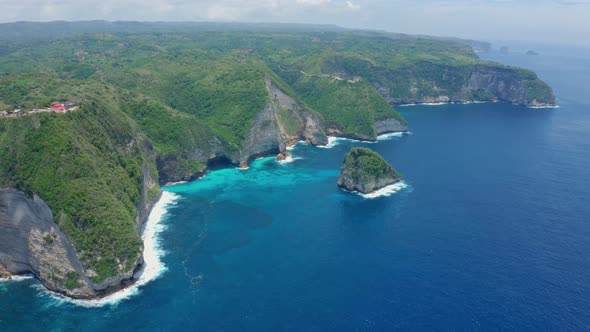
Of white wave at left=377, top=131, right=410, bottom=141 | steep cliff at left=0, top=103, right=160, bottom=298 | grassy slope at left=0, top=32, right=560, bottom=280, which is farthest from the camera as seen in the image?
white wave at left=377, top=131, right=410, bottom=141

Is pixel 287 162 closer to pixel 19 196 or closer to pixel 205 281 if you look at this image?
pixel 205 281

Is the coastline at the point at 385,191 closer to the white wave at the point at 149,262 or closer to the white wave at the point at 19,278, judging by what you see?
the white wave at the point at 149,262

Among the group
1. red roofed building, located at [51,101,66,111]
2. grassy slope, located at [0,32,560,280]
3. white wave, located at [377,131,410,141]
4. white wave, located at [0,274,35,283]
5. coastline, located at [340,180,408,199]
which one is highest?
red roofed building, located at [51,101,66,111]

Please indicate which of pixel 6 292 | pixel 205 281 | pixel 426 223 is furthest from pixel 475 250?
pixel 6 292

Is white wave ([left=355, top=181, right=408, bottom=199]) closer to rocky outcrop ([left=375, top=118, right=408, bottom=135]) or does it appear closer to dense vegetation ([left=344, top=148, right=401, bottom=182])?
dense vegetation ([left=344, top=148, right=401, bottom=182])

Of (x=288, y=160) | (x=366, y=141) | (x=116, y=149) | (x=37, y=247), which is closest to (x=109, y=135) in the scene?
(x=116, y=149)

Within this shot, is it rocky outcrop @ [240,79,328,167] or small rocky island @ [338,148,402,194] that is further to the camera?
rocky outcrop @ [240,79,328,167]

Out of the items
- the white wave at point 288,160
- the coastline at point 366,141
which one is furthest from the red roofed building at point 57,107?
the coastline at point 366,141

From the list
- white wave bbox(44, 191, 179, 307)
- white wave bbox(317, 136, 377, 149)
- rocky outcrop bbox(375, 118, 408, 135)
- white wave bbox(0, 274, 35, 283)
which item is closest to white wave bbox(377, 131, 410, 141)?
rocky outcrop bbox(375, 118, 408, 135)
